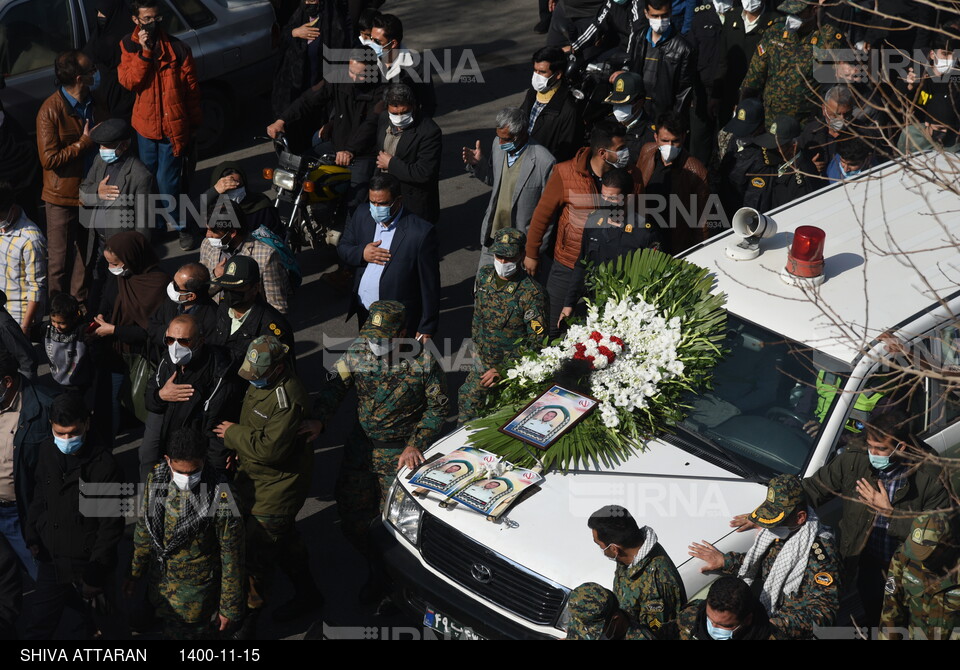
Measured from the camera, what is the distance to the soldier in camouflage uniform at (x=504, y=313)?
8078mm

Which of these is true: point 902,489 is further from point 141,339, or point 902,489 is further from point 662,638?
point 141,339

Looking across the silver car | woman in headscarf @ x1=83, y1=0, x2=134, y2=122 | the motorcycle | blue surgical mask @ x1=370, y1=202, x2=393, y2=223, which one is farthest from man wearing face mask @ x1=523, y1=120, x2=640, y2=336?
the silver car

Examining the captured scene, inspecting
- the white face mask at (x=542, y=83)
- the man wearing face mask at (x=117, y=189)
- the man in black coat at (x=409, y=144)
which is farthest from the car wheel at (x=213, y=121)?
the white face mask at (x=542, y=83)

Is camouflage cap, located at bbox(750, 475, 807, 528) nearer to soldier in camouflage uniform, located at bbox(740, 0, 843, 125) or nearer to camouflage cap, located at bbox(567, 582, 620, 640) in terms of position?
camouflage cap, located at bbox(567, 582, 620, 640)

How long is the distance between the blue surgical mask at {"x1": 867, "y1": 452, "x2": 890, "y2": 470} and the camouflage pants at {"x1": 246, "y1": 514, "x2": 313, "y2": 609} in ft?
11.6

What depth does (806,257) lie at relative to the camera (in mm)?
7359

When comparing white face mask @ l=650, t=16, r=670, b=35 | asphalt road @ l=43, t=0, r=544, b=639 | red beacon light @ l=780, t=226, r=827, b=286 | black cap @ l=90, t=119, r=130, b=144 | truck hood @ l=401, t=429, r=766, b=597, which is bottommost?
asphalt road @ l=43, t=0, r=544, b=639

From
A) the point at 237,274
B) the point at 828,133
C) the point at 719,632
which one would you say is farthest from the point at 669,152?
the point at 719,632

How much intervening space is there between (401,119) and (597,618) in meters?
5.66

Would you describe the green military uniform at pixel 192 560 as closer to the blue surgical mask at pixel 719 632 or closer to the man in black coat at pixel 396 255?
the man in black coat at pixel 396 255

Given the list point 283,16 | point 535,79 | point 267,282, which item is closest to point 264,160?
point 283,16

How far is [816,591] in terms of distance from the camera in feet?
19.6

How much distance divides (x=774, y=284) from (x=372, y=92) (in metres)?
5.14

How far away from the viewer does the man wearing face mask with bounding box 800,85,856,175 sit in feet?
31.7
